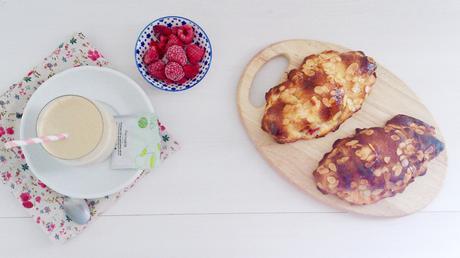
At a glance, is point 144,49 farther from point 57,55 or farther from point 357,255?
point 357,255

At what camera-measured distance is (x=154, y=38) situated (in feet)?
3.52

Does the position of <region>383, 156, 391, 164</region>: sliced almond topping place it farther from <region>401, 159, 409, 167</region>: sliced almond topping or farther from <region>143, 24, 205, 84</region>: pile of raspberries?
<region>143, 24, 205, 84</region>: pile of raspberries

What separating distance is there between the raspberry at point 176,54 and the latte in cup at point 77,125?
→ 8.3 inches

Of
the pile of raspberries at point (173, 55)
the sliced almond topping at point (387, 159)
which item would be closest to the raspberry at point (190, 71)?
the pile of raspberries at point (173, 55)

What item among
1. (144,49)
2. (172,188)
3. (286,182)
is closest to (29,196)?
(172,188)

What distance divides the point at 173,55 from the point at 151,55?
6cm

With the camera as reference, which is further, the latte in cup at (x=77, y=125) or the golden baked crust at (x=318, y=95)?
the golden baked crust at (x=318, y=95)

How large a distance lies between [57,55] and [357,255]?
0.87 m

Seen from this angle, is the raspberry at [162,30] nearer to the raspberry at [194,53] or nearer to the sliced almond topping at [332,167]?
the raspberry at [194,53]

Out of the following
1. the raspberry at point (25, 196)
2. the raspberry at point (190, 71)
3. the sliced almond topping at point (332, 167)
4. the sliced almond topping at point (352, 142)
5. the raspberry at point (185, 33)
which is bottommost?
the raspberry at point (25, 196)

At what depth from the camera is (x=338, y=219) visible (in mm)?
1100

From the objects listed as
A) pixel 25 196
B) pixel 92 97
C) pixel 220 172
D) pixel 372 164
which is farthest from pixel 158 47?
pixel 372 164

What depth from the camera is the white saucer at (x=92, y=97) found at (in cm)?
98

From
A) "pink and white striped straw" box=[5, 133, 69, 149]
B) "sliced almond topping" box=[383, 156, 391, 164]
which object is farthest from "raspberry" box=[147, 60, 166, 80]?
"sliced almond topping" box=[383, 156, 391, 164]
